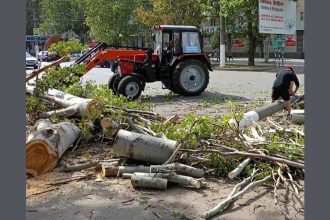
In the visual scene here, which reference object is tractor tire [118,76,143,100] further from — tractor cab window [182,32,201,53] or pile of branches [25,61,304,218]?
pile of branches [25,61,304,218]

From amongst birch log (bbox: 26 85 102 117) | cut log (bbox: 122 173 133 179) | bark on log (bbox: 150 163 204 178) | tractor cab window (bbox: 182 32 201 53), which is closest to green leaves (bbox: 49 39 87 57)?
birch log (bbox: 26 85 102 117)

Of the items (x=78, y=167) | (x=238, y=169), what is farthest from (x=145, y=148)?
(x=238, y=169)

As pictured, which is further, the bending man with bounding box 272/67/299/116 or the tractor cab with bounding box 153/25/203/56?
the tractor cab with bounding box 153/25/203/56

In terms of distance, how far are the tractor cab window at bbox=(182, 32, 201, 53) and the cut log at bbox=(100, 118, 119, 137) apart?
8450 millimetres

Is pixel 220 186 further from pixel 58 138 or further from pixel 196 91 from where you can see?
pixel 196 91

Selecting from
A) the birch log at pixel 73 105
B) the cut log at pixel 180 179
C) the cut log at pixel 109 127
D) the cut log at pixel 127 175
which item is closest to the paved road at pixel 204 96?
the birch log at pixel 73 105

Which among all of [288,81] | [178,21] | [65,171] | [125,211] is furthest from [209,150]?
[178,21]

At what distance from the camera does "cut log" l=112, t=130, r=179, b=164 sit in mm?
6359

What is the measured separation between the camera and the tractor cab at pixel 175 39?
50.9 ft

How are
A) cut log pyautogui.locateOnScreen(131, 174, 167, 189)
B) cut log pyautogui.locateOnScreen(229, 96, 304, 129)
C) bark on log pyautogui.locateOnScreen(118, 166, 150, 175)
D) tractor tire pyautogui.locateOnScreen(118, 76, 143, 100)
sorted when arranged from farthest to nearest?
1. tractor tire pyautogui.locateOnScreen(118, 76, 143, 100)
2. cut log pyautogui.locateOnScreen(229, 96, 304, 129)
3. bark on log pyautogui.locateOnScreen(118, 166, 150, 175)
4. cut log pyautogui.locateOnScreen(131, 174, 167, 189)

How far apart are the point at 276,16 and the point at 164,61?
18462 mm

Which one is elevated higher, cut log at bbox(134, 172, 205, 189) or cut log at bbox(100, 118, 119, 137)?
cut log at bbox(100, 118, 119, 137)

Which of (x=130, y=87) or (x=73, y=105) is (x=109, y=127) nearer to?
(x=73, y=105)

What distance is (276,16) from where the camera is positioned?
3180 centimetres
